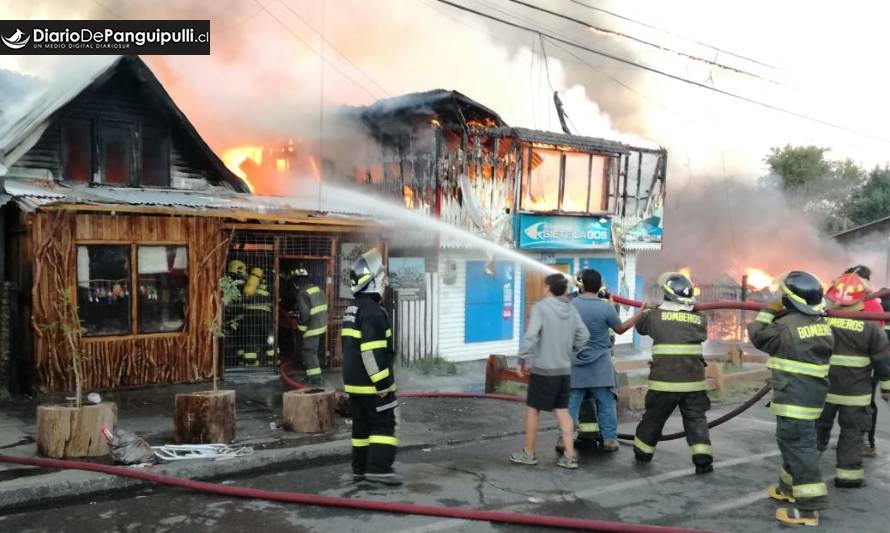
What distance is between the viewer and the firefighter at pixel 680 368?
655cm

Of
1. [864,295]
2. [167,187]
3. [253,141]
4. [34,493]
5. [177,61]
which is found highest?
[177,61]

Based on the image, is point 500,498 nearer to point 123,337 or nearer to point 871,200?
point 123,337

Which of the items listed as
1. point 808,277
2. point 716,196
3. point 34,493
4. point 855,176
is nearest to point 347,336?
point 34,493

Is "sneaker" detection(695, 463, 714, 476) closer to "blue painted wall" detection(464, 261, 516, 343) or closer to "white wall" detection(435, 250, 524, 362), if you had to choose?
"white wall" detection(435, 250, 524, 362)

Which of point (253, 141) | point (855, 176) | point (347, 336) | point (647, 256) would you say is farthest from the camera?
point (855, 176)

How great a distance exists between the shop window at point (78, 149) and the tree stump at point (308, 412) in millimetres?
6738

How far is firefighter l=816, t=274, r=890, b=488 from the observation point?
250 inches

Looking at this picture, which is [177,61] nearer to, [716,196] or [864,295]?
[864,295]

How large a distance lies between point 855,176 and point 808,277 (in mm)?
40112

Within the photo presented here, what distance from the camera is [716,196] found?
3391cm

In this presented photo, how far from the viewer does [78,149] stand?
11914 millimetres

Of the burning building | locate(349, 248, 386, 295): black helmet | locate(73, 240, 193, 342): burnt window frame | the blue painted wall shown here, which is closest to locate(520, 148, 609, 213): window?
the blue painted wall

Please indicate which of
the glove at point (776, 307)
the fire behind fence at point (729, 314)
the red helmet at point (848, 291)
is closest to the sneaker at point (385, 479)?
the glove at point (776, 307)

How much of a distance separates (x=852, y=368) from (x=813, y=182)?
36.6 m
